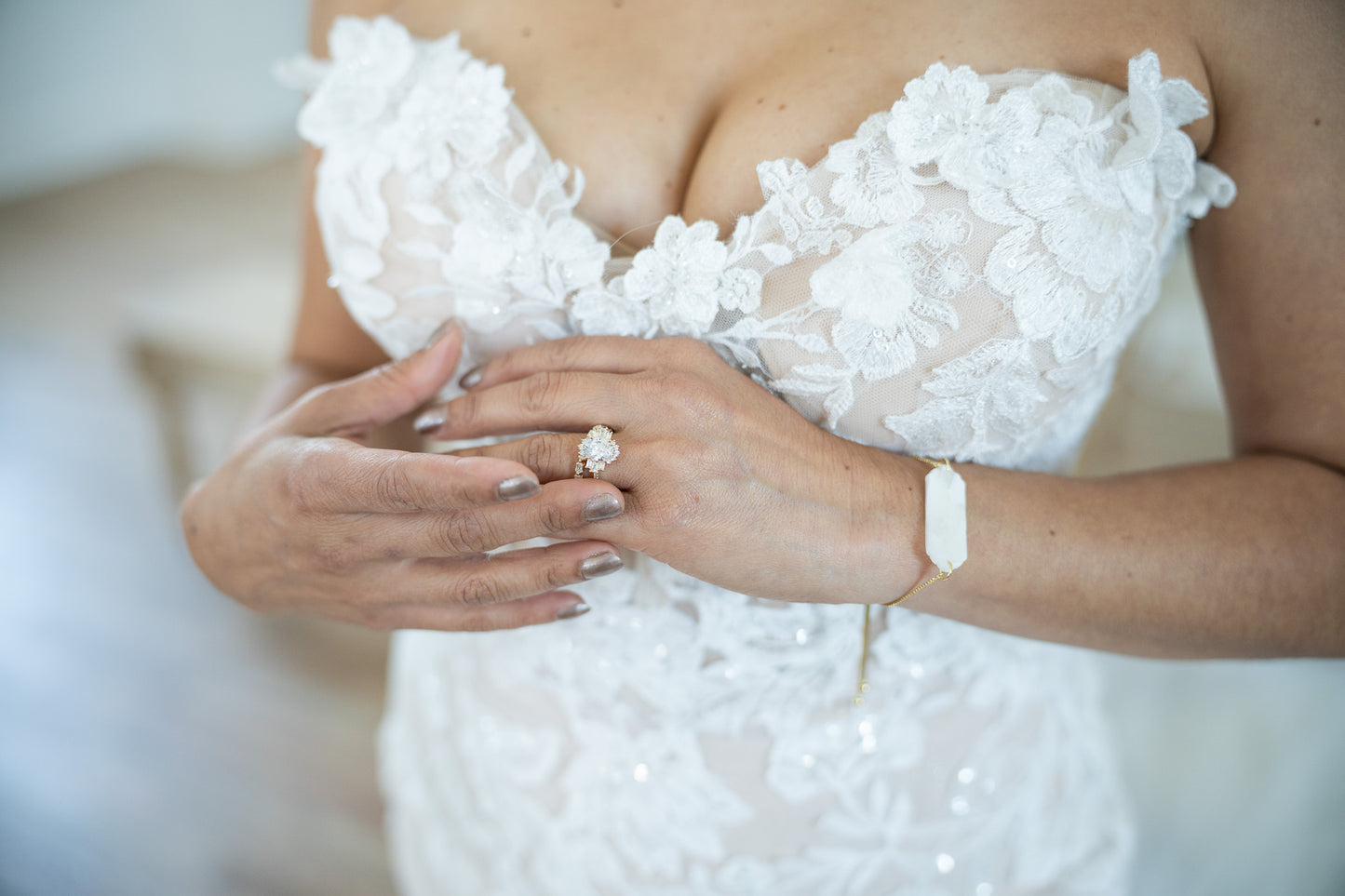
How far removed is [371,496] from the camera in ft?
2.26

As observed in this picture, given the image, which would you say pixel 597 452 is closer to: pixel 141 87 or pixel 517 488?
pixel 517 488

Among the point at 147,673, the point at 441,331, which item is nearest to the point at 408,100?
the point at 441,331

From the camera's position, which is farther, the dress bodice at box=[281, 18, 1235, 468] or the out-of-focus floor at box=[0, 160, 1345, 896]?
the out-of-focus floor at box=[0, 160, 1345, 896]

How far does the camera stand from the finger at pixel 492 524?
2.08 ft

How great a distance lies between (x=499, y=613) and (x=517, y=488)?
0.61ft

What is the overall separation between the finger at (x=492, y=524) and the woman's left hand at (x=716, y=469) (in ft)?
0.08

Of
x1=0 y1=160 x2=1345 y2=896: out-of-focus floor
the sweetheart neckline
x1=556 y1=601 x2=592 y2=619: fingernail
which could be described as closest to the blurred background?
x1=0 y1=160 x2=1345 y2=896: out-of-focus floor

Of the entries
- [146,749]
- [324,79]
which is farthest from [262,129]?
[324,79]

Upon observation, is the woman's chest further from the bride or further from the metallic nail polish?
the metallic nail polish

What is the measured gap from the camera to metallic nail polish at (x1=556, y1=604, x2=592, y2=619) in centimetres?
75

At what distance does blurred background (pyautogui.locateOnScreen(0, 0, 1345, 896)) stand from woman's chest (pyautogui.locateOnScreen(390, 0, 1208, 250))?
2.60ft

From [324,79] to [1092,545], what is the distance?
864 millimetres

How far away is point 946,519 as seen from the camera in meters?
0.70

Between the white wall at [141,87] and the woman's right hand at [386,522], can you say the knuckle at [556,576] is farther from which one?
the white wall at [141,87]
